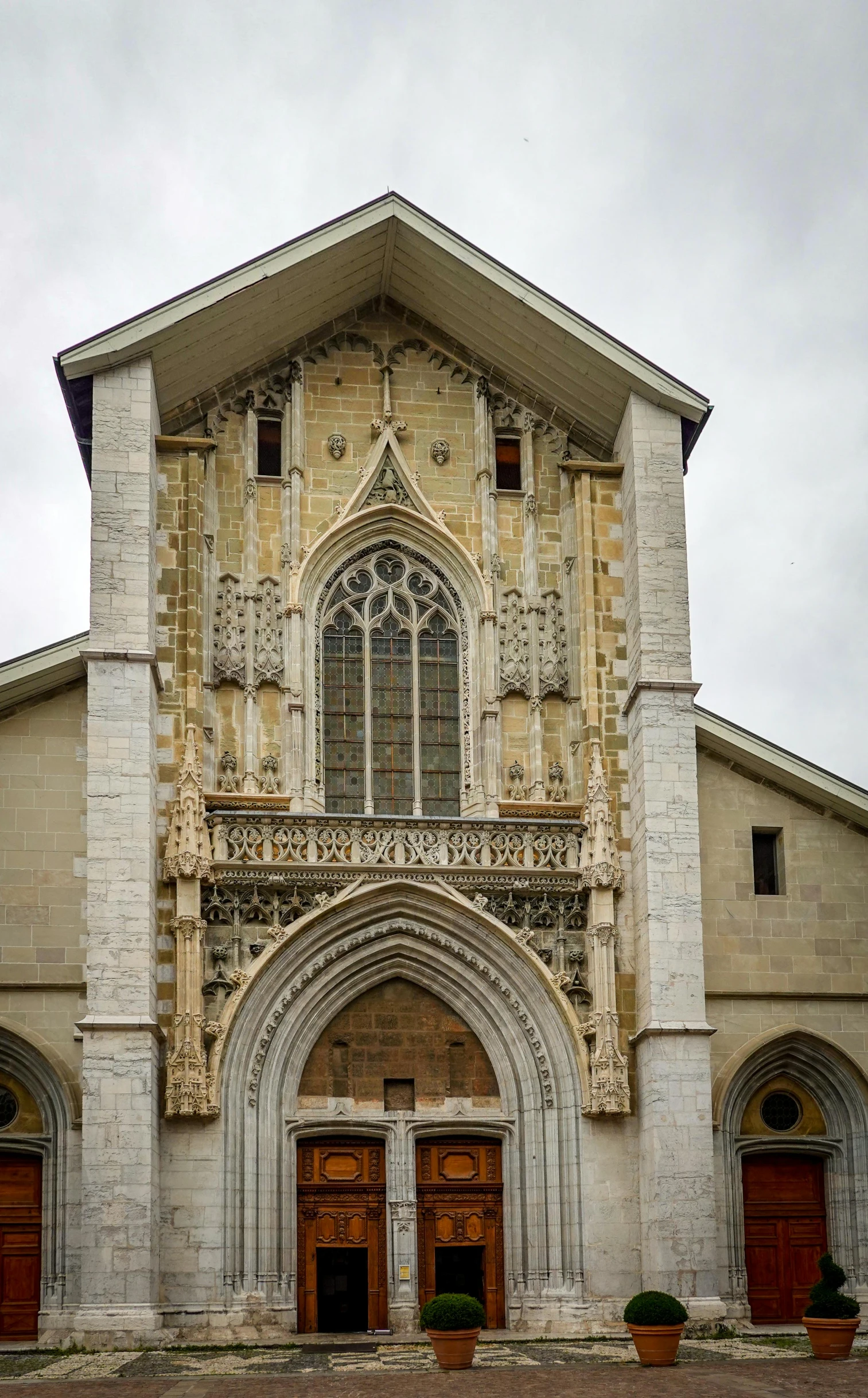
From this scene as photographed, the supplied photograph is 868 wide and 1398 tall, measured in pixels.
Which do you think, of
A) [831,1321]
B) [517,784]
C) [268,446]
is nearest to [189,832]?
[517,784]

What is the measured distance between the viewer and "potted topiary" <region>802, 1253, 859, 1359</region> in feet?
60.6

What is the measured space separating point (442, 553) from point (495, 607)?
1.09 m

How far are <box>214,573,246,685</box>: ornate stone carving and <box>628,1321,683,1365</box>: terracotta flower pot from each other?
32.4 ft

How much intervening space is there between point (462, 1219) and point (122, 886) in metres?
6.13

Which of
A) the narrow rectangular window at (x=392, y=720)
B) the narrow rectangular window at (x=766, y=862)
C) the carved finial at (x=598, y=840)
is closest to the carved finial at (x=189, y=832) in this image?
the narrow rectangular window at (x=392, y=720)

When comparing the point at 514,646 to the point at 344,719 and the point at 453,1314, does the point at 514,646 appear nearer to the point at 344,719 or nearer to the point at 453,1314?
the point at 344,719

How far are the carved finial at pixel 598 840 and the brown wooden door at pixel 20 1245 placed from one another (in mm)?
7705

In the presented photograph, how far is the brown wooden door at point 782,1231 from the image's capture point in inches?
919

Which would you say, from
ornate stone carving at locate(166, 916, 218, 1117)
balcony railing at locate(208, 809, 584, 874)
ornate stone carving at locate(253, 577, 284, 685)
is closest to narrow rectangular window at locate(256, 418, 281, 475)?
ornate stone carving at locate(253, 577, 284, 685)

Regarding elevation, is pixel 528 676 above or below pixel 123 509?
below

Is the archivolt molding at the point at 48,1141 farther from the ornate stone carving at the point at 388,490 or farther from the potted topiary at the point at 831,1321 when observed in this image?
the potted topiary at the point at 831,1321

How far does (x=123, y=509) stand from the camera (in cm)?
2316

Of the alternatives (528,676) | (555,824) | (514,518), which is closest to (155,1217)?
(555,824)

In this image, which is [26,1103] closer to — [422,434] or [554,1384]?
[554,1384]
